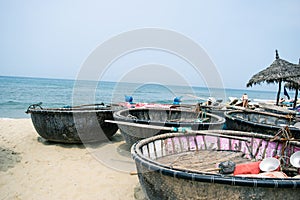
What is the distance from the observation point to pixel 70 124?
5.13 metres

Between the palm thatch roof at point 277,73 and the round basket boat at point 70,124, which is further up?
the palm thatch roof at point 277,73

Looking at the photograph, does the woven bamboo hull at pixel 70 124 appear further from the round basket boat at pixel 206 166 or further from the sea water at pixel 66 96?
the sea water at pixel 66 96

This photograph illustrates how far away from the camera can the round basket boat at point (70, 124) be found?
16.8 ft

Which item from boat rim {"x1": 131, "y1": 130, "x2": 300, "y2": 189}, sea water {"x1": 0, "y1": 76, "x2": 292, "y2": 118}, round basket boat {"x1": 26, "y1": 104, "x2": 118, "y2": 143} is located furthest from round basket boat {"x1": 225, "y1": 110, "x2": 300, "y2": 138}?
sea water {"x1": 0, "y1": 76, "x2": 292, "y2": 118}

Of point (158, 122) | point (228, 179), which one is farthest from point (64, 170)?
point (228, 179)

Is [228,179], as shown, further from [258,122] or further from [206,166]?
[258,122]

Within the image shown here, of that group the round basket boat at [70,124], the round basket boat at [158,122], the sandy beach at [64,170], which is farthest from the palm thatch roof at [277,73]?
the round basket boat at [70,124]

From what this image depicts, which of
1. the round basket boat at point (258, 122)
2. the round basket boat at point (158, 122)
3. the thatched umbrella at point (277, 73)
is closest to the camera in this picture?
the round basket boat at point (158, 122)

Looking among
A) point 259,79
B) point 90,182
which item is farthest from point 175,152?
point 259,79

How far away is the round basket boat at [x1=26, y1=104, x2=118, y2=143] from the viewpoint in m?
5.12

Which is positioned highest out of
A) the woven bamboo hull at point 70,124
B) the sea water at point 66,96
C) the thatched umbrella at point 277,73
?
the thatched umbrella at point 277,73

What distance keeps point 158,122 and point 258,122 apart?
9.02 feet

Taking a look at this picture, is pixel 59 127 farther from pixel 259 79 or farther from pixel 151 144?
pixel 259 79

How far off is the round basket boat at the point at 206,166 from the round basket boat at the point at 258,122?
106 cm
